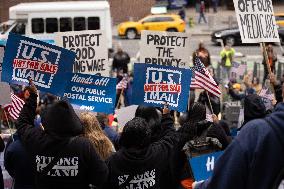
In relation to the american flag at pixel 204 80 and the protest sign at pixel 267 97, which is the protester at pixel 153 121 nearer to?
the american flag at pixel 204 80

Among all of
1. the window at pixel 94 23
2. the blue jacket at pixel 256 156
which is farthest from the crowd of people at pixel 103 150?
the window at pixel 94 23

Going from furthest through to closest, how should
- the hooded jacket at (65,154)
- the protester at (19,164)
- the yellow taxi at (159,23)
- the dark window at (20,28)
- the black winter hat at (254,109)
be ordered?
the yellow taxi at (159,23), the dark window at (20,28), the black winter hat at (254,109), the protester at (19,164), the hooded jacket at (65,154)

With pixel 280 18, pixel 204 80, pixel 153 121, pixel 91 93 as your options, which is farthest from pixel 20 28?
pixel 153 121

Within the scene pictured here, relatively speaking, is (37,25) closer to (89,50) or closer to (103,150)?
(89,50)

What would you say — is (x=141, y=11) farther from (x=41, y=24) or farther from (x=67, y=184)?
(x=41, y=24)

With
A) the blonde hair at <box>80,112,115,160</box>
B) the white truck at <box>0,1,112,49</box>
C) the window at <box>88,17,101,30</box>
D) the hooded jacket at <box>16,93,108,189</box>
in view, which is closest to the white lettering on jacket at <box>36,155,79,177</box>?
the hooded jacket at <box>16,93,108,189</box>

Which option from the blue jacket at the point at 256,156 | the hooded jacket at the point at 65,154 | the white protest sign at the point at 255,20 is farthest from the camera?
the white protest sign at the point at 255,20

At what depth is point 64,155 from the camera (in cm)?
397

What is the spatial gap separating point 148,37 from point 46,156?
3.89m

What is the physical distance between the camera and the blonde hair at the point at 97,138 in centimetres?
480

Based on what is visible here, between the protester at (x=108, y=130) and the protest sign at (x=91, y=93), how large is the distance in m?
0.12

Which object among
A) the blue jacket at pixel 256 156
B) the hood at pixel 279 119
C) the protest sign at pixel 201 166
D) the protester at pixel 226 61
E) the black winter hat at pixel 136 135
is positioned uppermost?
the hood at pixel 279 119

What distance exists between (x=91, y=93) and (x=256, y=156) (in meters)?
4.62

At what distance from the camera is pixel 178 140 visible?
453cm
